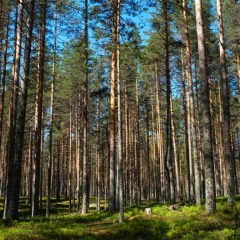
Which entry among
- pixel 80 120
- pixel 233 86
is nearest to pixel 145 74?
pixel 80 120

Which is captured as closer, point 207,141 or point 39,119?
point 207,141

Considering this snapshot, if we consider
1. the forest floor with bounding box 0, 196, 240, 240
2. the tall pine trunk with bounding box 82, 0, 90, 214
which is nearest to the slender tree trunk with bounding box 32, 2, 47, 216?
the tall pine trunk with bounding box 82, 0, 90, 214

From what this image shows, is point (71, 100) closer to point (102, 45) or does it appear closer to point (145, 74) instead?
point (145, 74)

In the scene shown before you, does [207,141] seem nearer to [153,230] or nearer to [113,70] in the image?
[153,230]

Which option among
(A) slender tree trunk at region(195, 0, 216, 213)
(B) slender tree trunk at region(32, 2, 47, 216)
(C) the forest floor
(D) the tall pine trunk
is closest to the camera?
(C) the forest floor

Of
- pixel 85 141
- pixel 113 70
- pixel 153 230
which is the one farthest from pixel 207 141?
pixel 85 141

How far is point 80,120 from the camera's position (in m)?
28.1

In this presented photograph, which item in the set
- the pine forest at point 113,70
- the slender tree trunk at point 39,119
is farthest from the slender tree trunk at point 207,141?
the slender tree trunk at point 39,119

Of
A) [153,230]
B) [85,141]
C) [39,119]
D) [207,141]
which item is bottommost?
[153,230]

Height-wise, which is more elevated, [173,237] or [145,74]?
[145,74]

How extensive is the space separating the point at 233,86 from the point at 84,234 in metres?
26.1

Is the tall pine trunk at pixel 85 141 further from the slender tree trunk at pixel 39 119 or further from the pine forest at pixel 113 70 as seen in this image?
the slender tree trunk at pixel 39 119

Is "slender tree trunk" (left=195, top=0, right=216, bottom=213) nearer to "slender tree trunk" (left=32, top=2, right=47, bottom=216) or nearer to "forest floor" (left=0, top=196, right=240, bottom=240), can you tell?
"forest floor" (left=0, top=196, right=240, bottom=240)

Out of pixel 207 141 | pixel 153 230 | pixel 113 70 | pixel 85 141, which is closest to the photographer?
A: pixel 153 230
